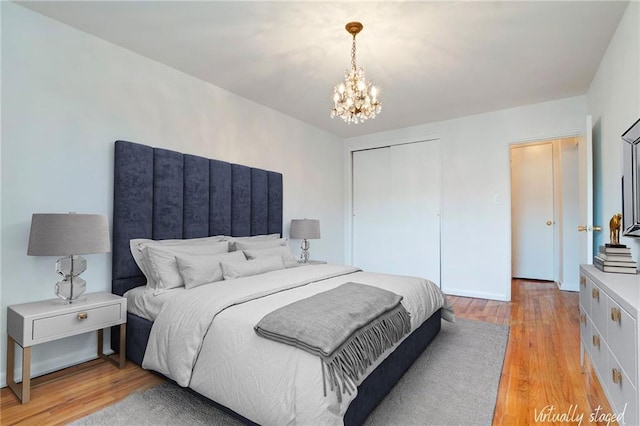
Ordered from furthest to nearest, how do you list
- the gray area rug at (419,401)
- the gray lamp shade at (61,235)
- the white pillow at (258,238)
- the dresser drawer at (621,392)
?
1. the white pillow at (258,238)
2. the gray lamp shade at (61,235)
3. the gray area rug at (419,401)
4. the dresser drawer at (621,392)

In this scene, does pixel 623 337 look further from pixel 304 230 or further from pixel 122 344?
pixel 304 230

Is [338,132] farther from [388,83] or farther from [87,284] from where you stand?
[87,284]

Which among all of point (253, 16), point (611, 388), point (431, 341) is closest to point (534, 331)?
point (431, 341)

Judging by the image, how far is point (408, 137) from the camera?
500 cm

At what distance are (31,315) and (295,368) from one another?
1661mm

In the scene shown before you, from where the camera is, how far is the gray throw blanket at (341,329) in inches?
55.5

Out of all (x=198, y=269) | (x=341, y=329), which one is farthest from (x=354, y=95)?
(x=198, y=269)

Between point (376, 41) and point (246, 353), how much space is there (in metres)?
2.39

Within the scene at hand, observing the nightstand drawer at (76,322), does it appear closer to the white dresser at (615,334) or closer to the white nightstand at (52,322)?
the white nightstand at (52,322)

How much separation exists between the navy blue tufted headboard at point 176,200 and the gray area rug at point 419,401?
1001 mm

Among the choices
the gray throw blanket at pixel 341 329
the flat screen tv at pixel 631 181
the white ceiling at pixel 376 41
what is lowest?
the gray throw blanket at pixel 341 329

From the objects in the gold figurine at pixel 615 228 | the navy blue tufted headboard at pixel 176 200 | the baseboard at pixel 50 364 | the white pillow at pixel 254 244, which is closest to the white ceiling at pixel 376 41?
the navy blue tufted headboard at pixel 176 200

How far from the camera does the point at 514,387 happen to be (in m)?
2.06

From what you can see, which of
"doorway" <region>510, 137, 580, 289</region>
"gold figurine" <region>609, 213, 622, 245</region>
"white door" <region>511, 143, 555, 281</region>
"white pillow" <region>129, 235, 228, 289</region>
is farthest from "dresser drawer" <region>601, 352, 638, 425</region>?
"white door" <region>511, 143, 555, 281</region>
